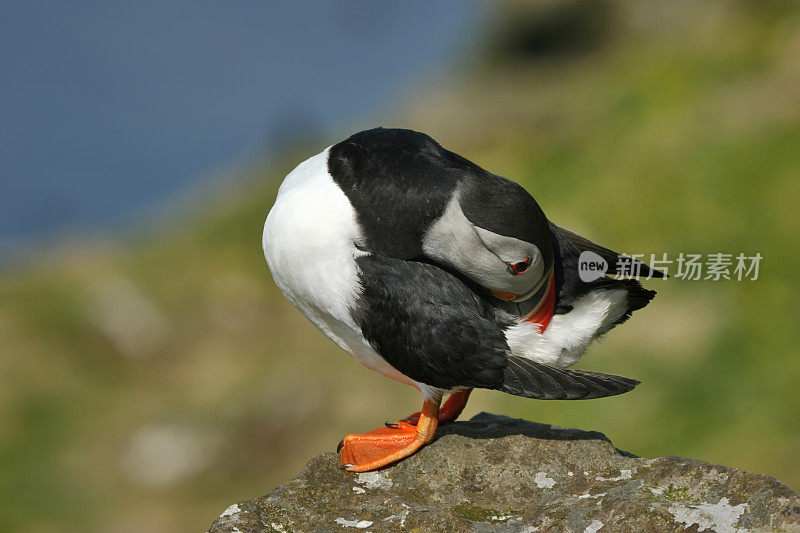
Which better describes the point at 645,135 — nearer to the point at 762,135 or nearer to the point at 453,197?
the point at 762,135

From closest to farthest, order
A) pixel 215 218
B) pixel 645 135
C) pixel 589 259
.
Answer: pixel 589 259, pixel 645 135, pixel 215 218

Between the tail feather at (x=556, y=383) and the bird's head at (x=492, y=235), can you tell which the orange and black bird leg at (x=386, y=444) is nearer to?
the tail feather at (x=556, y=383)

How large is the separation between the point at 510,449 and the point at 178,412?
7.32 m

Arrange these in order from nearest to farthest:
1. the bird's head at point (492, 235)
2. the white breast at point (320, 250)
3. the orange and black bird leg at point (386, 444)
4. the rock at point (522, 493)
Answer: the rock at point (522, 493) < the bird's head at point (492, 235) < the white breast at point (320, 250) < the orange and black bird leg at point (386, 444)

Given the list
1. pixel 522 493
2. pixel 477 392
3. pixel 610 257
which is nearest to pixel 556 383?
pixel 522 493

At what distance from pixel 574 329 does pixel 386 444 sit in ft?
4.00

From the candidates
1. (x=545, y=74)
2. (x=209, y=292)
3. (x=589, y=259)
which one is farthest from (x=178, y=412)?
(x=545, y=74)

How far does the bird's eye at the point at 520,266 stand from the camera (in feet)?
13.6

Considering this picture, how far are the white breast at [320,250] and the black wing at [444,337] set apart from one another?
0.10 meters

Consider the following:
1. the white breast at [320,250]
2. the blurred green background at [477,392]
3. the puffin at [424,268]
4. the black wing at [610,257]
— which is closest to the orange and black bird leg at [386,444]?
the puffin at [424,268]

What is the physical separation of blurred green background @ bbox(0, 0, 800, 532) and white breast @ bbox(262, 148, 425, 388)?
4727 mm

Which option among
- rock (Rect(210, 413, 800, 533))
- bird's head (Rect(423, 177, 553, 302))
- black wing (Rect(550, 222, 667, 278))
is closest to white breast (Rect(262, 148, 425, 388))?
bird's head (Rect(423, 177, 553, 302))

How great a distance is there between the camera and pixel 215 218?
14.1 meters

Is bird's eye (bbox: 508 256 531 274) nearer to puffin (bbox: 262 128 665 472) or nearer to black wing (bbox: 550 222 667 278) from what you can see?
puffin (bbox: 262 128 665 472)
